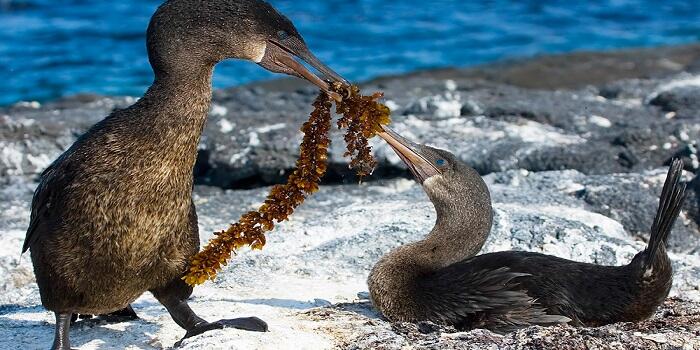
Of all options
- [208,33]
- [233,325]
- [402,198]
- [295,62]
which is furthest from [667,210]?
[402,198]

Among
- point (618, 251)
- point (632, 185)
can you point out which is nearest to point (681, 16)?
point (632, 185)

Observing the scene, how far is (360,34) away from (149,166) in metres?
13.9

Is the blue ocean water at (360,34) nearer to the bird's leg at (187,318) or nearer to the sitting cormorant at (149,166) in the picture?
the bird's leg at (187,318)

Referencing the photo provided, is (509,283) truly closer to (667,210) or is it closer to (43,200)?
(667,210)

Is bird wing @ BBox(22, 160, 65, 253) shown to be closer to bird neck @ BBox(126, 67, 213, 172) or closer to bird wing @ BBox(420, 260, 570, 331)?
bird neck @ BBox(126, 67, 213, 172)

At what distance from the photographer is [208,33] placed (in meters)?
4.78

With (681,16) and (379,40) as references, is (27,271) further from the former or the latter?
(681,16)

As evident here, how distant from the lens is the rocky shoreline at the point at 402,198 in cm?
517

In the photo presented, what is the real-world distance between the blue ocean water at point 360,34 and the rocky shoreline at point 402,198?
3.81 meters

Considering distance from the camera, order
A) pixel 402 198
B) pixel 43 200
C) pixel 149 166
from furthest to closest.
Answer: pixel 402 198 < pixel 43 200 < pixel 149 166

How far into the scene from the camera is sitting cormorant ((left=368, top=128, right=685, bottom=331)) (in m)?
5.08

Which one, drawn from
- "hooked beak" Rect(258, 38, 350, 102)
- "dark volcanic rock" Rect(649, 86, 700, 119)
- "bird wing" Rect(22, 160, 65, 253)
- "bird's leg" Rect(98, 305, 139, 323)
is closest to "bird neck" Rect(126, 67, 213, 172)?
"hooked beak" Rect(258, 38, 350, 102)

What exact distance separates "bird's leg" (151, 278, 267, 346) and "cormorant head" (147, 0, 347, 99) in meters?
0.96

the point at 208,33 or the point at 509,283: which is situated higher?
the point at 208,33
